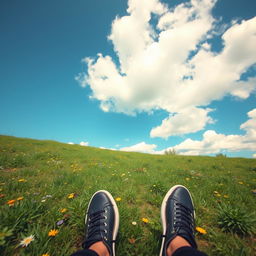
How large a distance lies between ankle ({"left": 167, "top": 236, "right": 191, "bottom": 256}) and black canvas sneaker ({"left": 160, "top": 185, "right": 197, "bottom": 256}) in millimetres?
48

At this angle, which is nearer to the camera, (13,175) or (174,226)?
(174,226)

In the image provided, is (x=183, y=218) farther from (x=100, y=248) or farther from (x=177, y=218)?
(x=100, y=248)

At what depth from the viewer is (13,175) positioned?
396 cm

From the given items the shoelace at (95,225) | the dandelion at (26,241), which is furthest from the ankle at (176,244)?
the dandelion at (26,241)

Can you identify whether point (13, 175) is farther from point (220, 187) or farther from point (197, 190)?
point (220, 187)

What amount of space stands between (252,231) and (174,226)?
1181mm

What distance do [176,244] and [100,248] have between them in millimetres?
1082

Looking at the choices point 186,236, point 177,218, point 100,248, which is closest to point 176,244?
point 186,236

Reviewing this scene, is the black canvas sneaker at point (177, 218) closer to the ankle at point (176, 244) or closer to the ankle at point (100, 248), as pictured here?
the ankle at point (176, 244)

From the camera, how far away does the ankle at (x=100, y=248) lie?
5.56 ft

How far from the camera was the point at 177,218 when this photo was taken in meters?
2.16

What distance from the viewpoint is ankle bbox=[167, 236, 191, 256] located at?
5.71 ft

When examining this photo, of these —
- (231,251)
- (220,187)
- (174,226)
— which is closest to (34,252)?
(174,226)

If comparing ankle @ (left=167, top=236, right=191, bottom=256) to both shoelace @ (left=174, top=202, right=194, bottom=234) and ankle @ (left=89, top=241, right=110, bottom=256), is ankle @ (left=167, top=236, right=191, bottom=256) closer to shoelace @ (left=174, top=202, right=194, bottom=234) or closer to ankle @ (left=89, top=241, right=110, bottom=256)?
shoelace @ (left=174, top=202, right=194, bottom=234)
